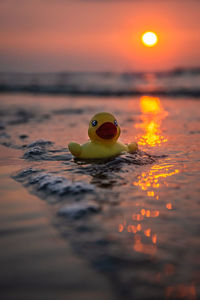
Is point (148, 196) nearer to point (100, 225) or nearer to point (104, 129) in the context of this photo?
point (100, 225)

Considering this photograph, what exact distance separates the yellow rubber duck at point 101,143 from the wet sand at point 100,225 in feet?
0.62

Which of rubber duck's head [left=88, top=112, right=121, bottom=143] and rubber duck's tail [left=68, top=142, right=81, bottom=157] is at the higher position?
rubber duck's head [left=88, top=112, right=121, bottom=143]

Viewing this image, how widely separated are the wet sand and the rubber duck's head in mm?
385

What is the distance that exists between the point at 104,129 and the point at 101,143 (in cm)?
26

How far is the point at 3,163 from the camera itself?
4648mm

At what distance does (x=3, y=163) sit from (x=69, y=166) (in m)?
0.99

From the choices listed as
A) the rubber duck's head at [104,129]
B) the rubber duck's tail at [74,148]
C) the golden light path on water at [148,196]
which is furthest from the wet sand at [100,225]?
the rubber duck's head at [104,129]

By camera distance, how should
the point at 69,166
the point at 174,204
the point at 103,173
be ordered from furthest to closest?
the point at 69,166 < the point at 103,173 < the point at 174,204

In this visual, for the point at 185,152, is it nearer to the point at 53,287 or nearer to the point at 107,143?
the point at 107,143

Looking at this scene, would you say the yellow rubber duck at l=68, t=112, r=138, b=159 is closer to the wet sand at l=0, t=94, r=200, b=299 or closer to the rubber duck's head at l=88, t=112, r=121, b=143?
the rubber duck's head at l=88, t=112, r=121, b=143

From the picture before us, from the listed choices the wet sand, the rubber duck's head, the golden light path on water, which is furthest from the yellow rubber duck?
the golden light path on water

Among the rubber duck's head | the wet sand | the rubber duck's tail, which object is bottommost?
the wet sand

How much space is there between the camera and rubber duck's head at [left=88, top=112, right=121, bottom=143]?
4.57 m

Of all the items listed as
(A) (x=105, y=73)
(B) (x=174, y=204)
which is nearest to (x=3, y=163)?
(B) (x=174, y=204)
